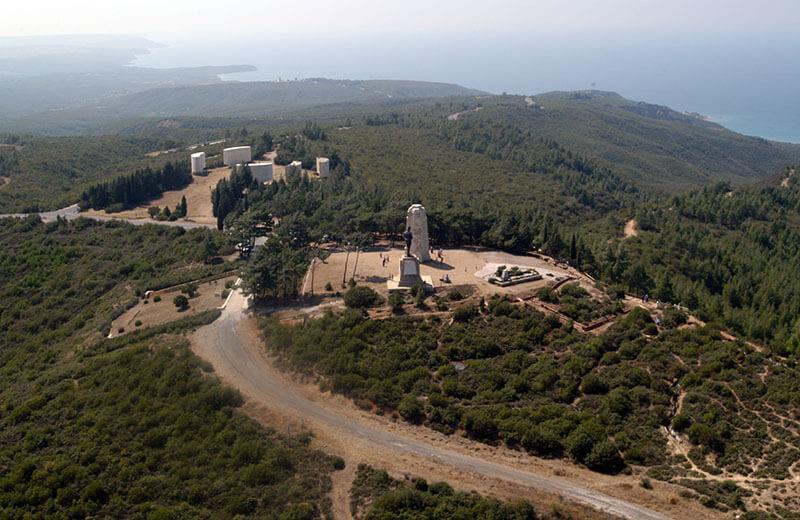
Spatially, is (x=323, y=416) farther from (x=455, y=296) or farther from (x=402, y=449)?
(x=455, y=296)

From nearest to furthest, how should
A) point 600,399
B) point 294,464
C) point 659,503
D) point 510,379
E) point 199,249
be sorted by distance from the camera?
1. point 659,503
2. point 294,464
3. point 600,399
4. point 510,379
5. point 199,249

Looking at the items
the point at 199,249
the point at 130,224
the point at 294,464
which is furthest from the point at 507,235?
the point at 130,224

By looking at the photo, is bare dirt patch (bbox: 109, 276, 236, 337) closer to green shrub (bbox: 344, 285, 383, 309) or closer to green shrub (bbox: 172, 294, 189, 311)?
green shrub (bbox: 172, 294, 189, 311)

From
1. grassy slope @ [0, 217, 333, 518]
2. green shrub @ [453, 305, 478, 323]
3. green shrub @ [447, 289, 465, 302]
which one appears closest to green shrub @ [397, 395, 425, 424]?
grassy slope @ [0, 217, 333, 518]

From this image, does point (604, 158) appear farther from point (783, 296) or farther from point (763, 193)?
point (783, 296)

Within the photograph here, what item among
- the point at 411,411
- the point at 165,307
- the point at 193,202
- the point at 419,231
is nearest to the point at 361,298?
the point at 419,231
